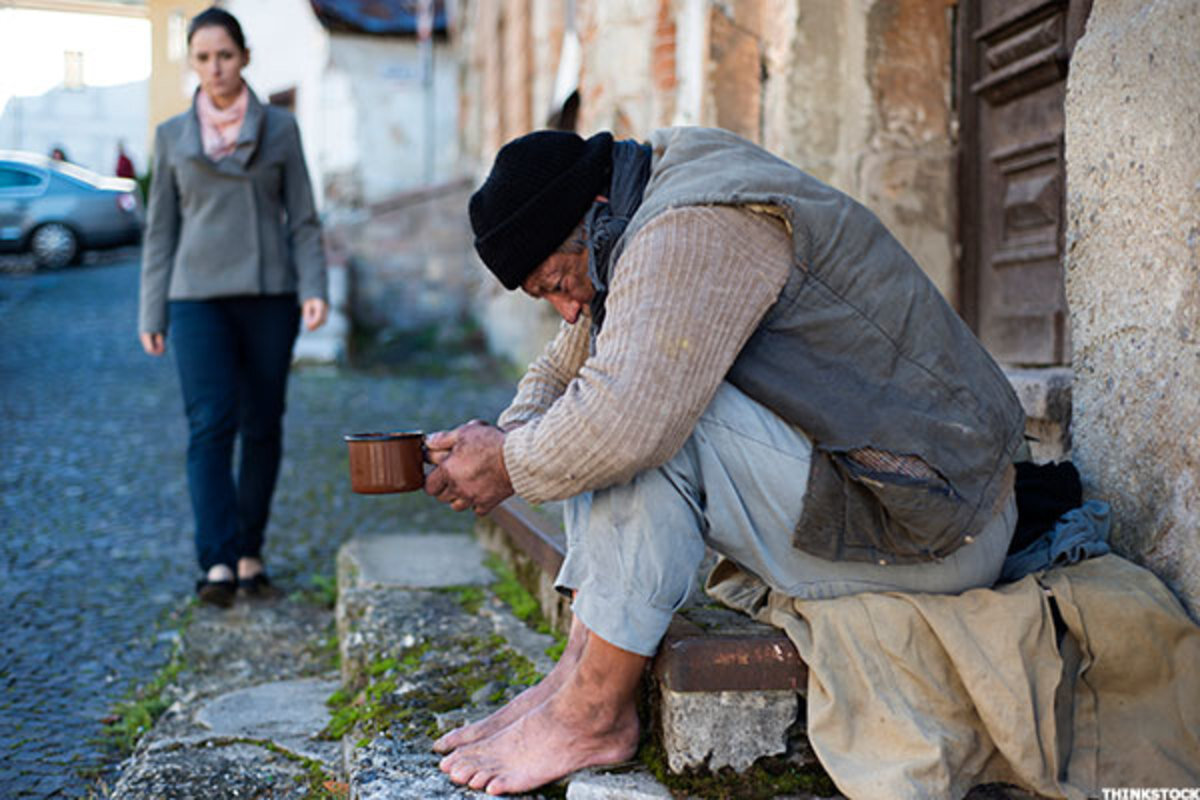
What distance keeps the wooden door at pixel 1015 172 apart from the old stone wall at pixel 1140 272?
654 millimetres

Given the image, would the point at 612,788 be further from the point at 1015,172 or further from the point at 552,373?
the point at 1015,172

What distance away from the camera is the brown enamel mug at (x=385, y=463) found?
6.20 feet

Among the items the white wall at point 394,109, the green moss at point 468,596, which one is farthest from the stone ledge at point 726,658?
the white wall at point 394,109

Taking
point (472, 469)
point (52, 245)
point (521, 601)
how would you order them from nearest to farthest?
point (472, 469)
point (521, 601)
point (52, 245)

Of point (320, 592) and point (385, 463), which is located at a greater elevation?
point (385, 463)

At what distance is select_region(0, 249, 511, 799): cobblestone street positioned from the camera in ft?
9.37

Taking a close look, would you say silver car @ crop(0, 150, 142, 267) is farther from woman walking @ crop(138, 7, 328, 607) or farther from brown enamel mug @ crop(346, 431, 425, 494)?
brown enamel mug @ crop(346, 431, 425, 494)

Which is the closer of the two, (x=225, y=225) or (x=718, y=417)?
(x=718, y=417)

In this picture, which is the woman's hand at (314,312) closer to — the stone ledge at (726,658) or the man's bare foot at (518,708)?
the man's bare foot at (518,708)

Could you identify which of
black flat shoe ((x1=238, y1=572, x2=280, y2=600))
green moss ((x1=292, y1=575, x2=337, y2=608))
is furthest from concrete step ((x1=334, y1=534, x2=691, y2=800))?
black flat shoe ((x1=238, y1=572, x2=280, y2=600))

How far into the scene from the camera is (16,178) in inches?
609

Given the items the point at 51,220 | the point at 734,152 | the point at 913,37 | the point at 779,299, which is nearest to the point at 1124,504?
the point at 779,299

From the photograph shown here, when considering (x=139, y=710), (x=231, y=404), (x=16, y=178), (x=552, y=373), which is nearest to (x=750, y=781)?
(x=552, y=373)

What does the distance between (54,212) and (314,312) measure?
13.6 m
